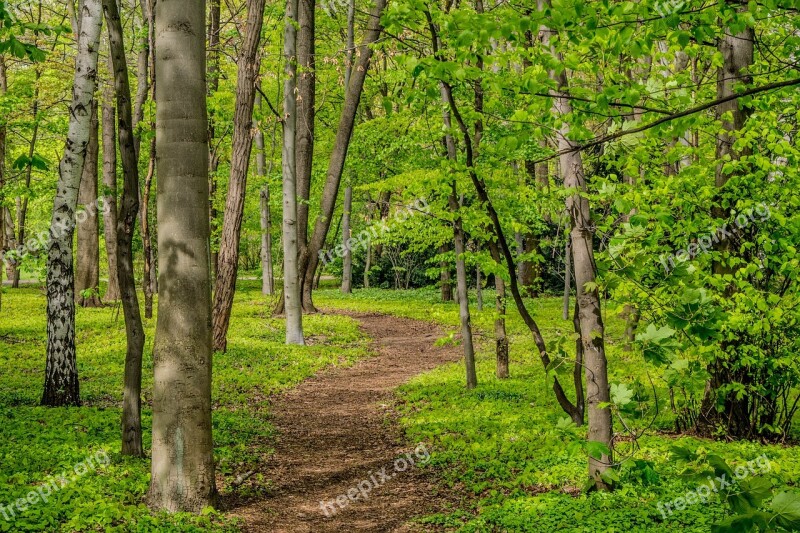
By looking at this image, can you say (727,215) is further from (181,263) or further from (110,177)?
(110,177)

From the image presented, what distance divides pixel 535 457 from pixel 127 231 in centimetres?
514

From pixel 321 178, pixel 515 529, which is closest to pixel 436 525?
pixel 515 529

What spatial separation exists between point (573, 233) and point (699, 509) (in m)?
2.60

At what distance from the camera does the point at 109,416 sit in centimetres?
791

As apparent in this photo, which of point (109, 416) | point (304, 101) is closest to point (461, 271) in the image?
point (109, 416)

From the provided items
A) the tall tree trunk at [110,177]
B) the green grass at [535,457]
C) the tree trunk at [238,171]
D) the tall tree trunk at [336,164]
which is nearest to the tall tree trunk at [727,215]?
the green grass at [535,457]

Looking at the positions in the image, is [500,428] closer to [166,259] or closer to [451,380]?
[451,380]

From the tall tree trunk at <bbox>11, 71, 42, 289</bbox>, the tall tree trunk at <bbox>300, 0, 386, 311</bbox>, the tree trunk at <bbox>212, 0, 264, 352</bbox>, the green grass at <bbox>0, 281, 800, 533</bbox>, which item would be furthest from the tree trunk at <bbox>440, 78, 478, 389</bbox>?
the tall tree trunk at <bbox>11, 71, 42, 289</bbox>

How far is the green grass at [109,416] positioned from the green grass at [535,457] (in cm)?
225

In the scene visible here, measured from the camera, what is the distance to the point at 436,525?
558 cm

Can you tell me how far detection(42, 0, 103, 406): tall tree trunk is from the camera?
8.29 metres

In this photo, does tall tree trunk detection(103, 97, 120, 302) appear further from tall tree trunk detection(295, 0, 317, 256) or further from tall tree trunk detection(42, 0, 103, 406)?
tall tree trunk detection(42, 0, 103, 406)

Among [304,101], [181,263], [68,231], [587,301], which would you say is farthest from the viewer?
[304,101]

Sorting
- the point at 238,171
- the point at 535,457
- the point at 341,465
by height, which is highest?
the point at 238,171
